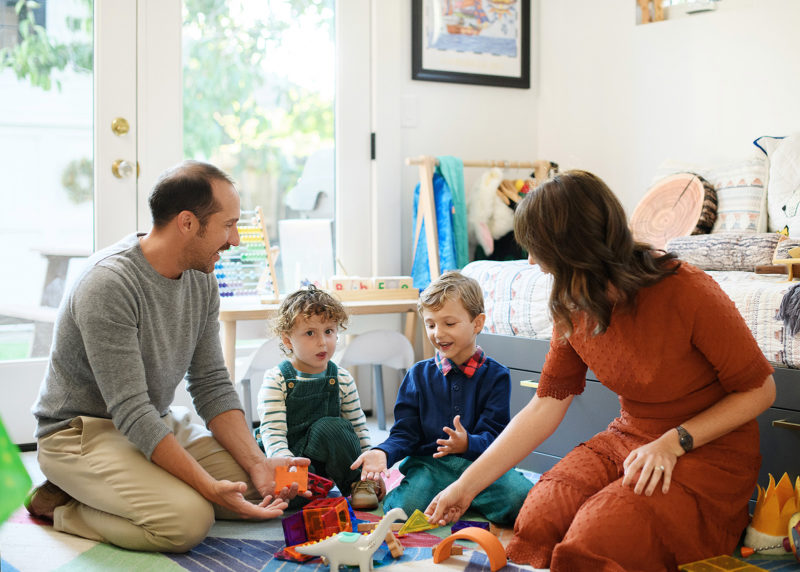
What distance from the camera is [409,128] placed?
329cm

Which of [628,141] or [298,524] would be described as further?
[628,141]

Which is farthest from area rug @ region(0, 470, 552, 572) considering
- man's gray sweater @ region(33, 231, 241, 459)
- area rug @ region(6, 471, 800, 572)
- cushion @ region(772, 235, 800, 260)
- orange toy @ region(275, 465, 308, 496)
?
cushion @ region(772, 235, 800, 260)

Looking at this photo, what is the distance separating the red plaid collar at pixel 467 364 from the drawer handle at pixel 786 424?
2.27ft

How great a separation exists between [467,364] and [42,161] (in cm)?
166

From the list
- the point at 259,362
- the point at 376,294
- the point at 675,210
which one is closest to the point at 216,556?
the point at 259,362

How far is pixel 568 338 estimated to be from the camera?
163 cm

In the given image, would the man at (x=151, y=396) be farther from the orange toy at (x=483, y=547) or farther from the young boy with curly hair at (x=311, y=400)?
the orange toy at (x=483, y=547)

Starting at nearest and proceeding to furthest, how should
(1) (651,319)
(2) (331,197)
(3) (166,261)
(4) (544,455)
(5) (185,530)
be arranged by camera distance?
(1) (651,319), (5) (185,530), (3) (166,261), (4) (544,455), (2) (331,197)

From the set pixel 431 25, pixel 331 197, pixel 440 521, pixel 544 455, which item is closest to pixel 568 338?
pixel 440 521

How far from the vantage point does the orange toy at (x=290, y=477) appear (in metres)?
1.87

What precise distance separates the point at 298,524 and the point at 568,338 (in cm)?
69

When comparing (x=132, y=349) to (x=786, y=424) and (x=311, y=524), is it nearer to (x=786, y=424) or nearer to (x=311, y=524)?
(x=311, y=524)

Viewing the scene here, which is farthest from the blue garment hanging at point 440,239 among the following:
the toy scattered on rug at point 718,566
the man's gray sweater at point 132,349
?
the toy scattered on rug at point 718,566

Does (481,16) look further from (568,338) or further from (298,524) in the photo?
(298,524)
